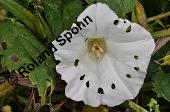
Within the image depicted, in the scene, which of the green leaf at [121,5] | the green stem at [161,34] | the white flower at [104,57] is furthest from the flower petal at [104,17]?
the green stem at [161,34]

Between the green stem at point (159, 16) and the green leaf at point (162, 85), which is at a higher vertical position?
the green stem at point (159, 16)

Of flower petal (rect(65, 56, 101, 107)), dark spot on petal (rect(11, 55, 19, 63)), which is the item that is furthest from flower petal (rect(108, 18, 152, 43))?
dark spot on petal (rect(11, 55, 19, 63))

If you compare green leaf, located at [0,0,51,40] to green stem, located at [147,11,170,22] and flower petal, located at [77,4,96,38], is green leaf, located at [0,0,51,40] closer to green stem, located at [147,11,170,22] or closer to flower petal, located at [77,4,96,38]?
flower petal, located at [77,4,96,38]

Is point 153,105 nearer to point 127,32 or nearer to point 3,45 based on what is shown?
point 127,32

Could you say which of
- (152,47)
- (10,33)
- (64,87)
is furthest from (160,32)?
(10,33)

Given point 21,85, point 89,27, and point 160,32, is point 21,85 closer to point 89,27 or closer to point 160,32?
point 89,27

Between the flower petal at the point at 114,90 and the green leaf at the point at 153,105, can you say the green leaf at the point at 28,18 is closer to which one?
the flower petal at the point at 114,90

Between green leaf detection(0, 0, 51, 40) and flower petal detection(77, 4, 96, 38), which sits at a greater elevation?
green leaf detection(0, 0, 51, 40)
